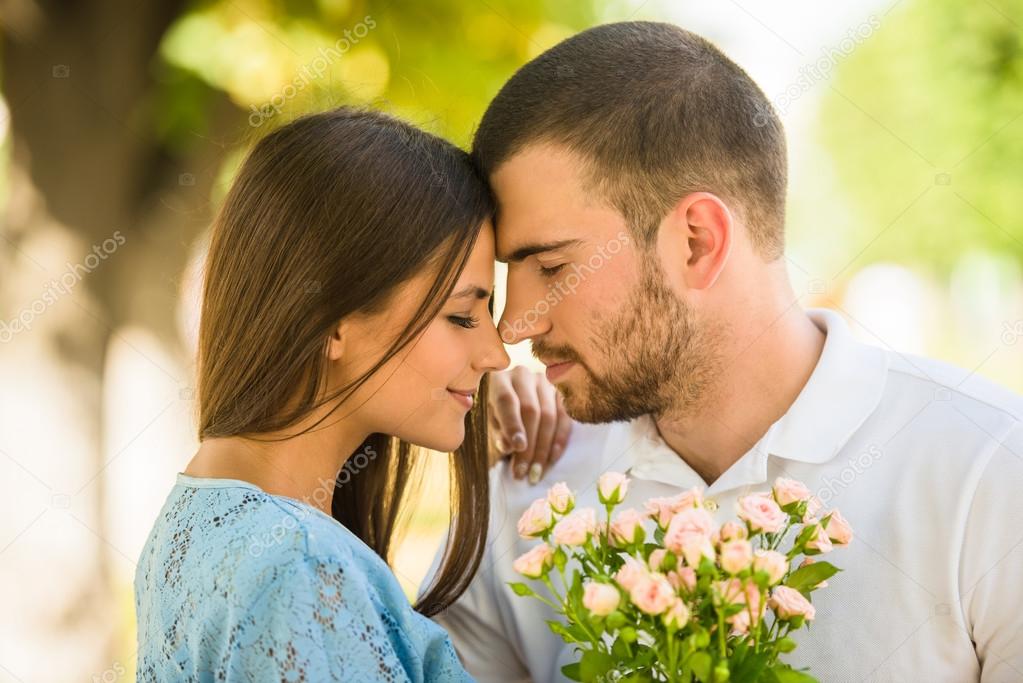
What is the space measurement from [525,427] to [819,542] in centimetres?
124

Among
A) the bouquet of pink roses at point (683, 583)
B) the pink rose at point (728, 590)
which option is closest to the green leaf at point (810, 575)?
the bouquet of pink roses at point (683, 583)

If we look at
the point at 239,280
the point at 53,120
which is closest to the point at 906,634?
the point at 239,280

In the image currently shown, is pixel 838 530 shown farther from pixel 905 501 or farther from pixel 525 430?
pixel 525 430

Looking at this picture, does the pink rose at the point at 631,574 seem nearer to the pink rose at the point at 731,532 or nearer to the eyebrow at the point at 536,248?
the pink rose at the point at 731,532

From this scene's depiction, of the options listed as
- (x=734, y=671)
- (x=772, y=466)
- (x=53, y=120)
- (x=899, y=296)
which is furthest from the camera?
(x=899, y=296)

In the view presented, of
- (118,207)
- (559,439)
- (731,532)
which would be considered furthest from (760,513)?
(118,207)

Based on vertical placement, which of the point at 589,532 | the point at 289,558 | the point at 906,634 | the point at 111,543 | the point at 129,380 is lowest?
the point at 111,543

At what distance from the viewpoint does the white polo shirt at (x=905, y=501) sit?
2.11 metres

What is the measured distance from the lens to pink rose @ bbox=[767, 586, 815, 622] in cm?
163

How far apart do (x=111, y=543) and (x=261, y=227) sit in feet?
8.27

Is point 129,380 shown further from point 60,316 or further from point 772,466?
point 772,466

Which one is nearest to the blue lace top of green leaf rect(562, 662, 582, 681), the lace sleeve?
the lace sleeve

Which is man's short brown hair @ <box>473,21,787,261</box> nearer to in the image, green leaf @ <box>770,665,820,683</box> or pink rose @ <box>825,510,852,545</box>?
pink rose @ <box>825,510,852,545</box>

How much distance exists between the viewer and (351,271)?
2.12 m
